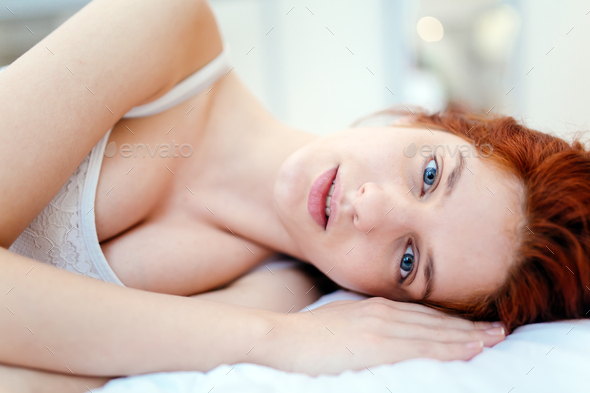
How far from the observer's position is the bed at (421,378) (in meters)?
0.58

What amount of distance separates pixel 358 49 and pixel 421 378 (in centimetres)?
309

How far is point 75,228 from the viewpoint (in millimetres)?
824

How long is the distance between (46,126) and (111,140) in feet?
0.60

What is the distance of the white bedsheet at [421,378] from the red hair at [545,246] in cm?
14

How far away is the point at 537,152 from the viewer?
2.85ft

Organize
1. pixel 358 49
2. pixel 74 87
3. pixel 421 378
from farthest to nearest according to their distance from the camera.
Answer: pixel 358 49 < pixel 74 87 < pixel 421 378

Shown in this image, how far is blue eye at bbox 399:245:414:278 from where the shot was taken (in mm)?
851

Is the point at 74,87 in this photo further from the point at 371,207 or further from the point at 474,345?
the point at 474,345

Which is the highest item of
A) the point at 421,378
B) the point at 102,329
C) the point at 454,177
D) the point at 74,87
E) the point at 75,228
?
the point at 74,87

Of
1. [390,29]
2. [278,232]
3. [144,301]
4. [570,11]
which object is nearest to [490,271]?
[278,232]

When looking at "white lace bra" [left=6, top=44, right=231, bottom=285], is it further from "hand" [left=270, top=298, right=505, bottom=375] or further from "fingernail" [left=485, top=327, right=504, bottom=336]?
"fingernail" [left=485, top=327, right=504, bottom=336]

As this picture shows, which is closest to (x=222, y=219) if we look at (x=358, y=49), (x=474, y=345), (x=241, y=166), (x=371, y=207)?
(x=241, y=166)

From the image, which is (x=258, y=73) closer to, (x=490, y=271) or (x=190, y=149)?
(x=190, y=149)

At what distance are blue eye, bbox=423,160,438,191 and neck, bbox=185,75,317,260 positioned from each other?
0.34 m
